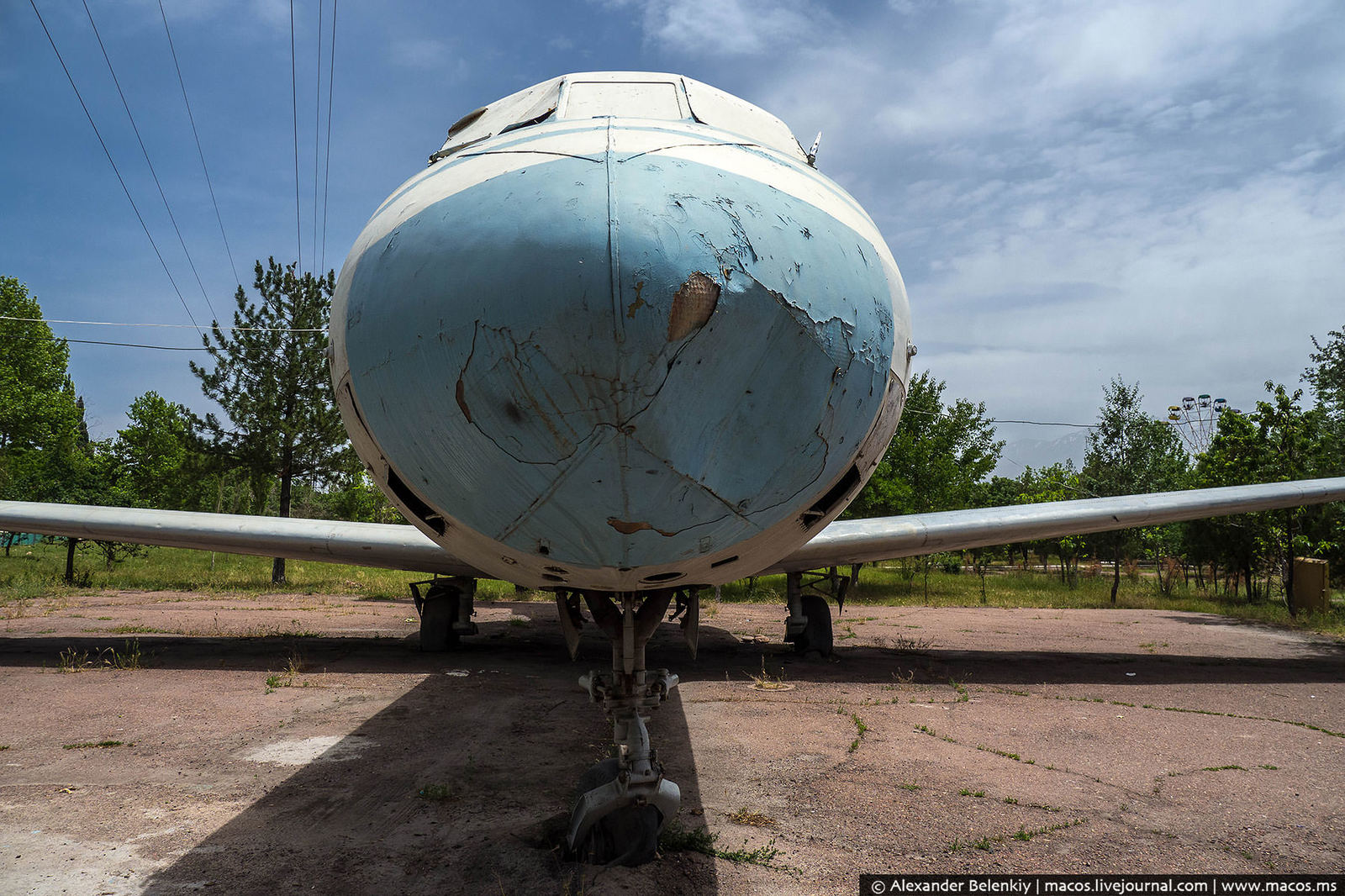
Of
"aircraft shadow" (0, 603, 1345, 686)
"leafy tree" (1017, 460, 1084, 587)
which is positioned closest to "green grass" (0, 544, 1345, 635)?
"leafy tree" (1017, 460, 1084, 587)

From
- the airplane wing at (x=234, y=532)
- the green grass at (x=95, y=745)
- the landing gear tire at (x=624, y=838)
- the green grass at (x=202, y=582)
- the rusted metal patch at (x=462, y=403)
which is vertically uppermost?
the rusted metal patch at (x=462, y=403)

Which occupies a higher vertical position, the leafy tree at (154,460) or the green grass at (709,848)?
the leafy tree at (154,460)

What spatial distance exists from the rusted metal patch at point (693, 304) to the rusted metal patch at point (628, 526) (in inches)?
18.8

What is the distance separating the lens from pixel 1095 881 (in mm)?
3123

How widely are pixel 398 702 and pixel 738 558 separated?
532 centimetres

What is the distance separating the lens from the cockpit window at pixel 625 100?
260 centimetres

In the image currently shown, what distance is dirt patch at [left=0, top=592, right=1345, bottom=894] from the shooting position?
3271mm

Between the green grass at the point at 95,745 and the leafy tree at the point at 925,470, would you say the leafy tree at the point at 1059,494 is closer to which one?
the leafy tree at the point at 925,470

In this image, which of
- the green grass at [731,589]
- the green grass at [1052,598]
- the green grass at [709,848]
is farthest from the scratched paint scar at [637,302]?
the green grass at [1052,598]

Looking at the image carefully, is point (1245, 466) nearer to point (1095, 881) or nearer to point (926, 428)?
point (926, 428)

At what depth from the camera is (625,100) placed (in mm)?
2787

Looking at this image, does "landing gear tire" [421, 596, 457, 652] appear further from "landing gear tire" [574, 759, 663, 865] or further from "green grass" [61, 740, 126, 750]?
"landing gear tire" [574, 759, 663, 865]

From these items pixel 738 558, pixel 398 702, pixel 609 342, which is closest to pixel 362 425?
pixel 609 342

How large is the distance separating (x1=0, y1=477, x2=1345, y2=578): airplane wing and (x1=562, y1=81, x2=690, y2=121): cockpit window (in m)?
5.51
